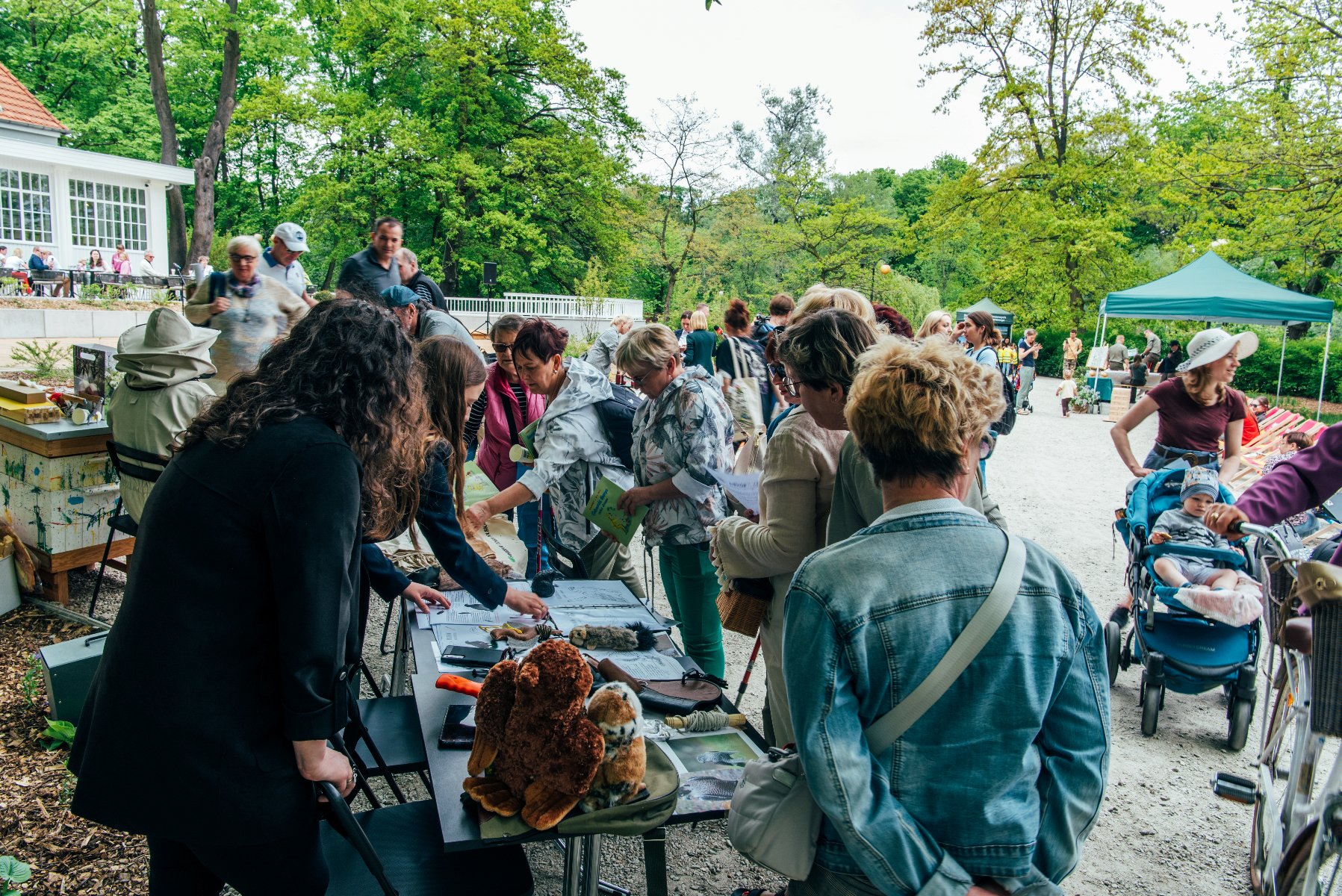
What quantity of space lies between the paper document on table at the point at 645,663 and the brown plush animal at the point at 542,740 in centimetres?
71

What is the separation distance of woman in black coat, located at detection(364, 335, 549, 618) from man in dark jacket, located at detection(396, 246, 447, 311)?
3095 mm

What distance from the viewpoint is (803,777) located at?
4.78ft

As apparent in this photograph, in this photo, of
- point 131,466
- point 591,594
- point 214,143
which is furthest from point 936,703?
point 214,143

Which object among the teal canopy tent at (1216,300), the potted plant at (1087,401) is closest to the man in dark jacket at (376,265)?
the teal canopy tent at (1216,300)

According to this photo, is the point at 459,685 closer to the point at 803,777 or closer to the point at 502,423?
the point at 803,777

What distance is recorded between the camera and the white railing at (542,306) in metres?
24.9

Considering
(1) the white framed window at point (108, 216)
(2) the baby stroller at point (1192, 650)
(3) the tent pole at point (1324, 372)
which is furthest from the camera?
(1) the white framed window at point (108, 216)

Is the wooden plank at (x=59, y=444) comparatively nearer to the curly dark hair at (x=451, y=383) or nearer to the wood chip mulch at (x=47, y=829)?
the wood chip mulch at (x=47, y=829)

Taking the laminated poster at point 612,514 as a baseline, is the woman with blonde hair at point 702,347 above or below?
above

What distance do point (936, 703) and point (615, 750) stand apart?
0.68 m

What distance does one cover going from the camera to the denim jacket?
1.32 m

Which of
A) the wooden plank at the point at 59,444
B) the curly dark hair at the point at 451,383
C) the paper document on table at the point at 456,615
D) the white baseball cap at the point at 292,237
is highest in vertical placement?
the white baseball cap at the point at 292,237

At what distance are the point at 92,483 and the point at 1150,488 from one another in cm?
585

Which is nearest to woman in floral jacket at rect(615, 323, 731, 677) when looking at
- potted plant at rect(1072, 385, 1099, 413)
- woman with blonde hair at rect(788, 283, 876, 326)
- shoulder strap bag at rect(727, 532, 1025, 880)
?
woman with blonde hair at rect(788, 283, 876, 326)
